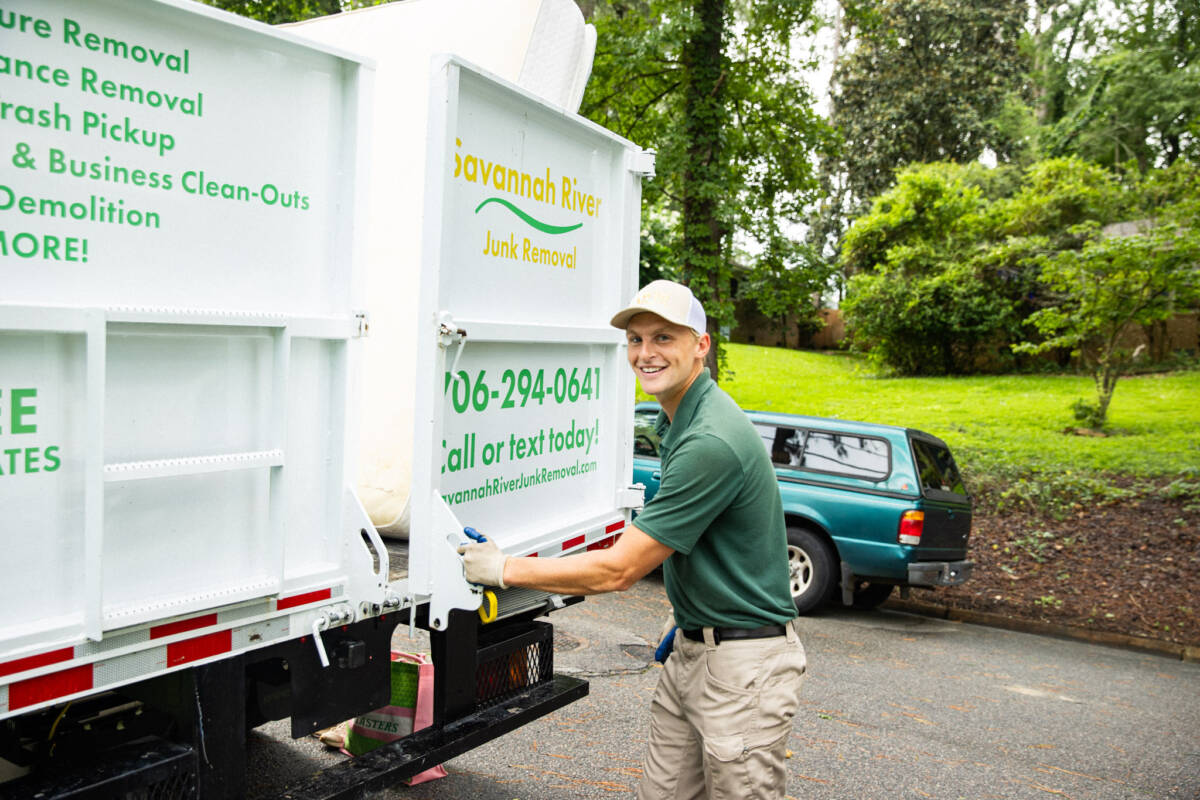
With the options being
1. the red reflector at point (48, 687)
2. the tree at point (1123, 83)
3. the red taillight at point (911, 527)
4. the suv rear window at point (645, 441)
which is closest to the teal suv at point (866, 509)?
the red taillight at point (911, 527)

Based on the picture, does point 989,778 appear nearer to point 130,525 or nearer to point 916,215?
point 130,525

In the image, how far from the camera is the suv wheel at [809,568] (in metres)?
8.30

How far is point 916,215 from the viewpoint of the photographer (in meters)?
23.0

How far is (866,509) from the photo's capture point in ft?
27.0

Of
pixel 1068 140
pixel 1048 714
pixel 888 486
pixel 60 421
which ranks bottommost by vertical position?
pixel 1048 714

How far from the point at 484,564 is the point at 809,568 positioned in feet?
19.7

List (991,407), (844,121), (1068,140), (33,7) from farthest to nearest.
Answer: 1. (844,121)
2. (1068,140)
3. (991,407)
4. (33,7)

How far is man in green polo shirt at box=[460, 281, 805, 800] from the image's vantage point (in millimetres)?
2799

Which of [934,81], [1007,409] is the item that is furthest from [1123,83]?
[1007,409]

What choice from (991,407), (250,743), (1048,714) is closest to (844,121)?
(991,407)

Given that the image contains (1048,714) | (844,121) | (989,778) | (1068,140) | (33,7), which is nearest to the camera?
(33,7)

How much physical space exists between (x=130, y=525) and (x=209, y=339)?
0.50 meters

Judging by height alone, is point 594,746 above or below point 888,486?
below

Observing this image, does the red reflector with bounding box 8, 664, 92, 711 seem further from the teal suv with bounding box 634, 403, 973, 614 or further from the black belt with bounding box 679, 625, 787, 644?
the teal suv with bounding box 634, 403, 973, 614
